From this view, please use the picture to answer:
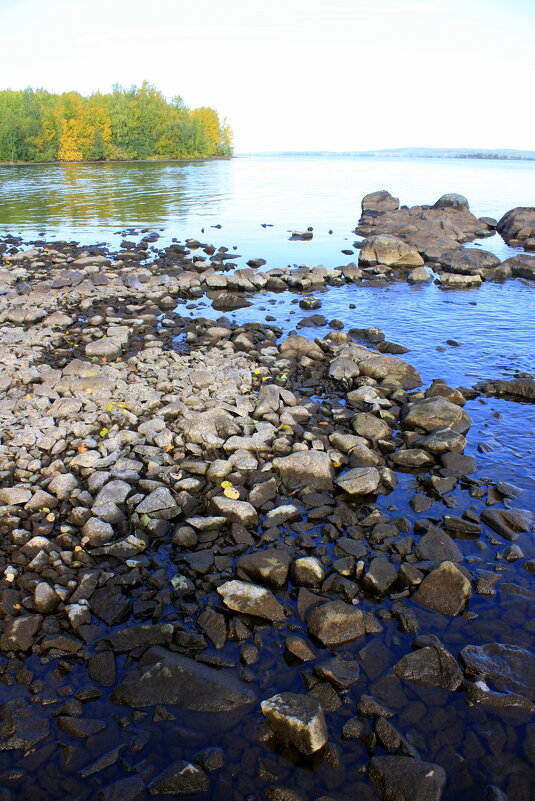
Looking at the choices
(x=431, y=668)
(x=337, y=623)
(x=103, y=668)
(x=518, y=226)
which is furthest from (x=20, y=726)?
(x=518, y=226)

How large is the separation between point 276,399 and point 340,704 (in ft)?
25.5

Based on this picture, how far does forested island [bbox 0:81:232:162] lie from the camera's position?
130625 mm

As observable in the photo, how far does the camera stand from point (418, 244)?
38.0 metres

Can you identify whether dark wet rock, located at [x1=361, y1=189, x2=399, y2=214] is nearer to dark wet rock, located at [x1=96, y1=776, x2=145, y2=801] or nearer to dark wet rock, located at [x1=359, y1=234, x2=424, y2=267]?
dark wet rock, located at [x1=359, y1=234, x2=424, y2=267]

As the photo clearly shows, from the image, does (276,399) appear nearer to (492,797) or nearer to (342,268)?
(492,797)

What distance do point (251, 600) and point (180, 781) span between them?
7.92ft

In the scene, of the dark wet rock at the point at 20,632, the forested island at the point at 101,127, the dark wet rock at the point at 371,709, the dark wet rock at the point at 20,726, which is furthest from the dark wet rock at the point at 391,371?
the forested island at the point at 101,127

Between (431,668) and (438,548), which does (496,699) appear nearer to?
(431,668)

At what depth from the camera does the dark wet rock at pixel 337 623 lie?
23.0 feet

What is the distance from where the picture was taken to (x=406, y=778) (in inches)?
210

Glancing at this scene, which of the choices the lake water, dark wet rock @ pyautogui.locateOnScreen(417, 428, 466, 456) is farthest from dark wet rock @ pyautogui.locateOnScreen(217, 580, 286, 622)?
the lake water

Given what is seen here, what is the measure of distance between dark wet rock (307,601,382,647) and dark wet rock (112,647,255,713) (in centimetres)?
124

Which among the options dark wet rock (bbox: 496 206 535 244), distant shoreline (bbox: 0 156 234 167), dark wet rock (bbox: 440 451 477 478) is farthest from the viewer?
distant shoreline (bbox: 0 156 234 167)

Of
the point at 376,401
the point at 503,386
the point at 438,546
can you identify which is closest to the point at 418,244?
the point at 503,386
